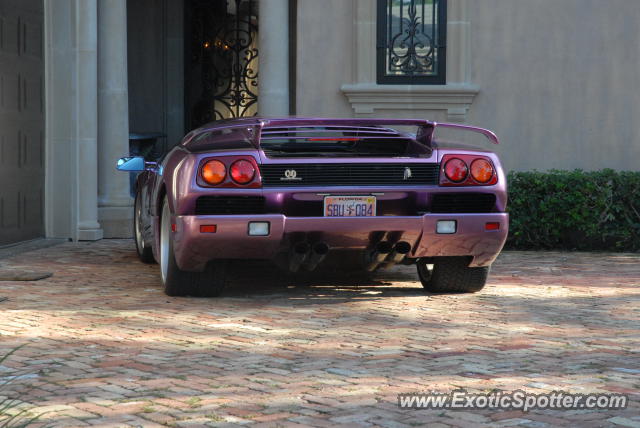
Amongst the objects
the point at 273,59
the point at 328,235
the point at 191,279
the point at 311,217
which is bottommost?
the point at 191,279

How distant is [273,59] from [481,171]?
6543 millimetres

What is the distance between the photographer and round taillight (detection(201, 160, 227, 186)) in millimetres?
6906

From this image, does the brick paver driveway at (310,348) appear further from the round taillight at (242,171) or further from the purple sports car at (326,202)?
the round taillight at (242,171)

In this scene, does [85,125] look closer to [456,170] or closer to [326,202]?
[326,202]

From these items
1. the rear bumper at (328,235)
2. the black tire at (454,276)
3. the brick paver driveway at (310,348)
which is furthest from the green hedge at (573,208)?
the rear bumper at (328,235)

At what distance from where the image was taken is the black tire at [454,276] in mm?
7754

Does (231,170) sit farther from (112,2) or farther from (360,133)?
(112,2)

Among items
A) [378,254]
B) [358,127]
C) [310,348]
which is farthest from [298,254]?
[310,348]

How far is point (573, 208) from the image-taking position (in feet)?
38.4

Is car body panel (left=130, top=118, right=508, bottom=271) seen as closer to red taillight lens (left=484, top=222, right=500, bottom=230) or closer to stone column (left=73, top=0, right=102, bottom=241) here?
red taillight lens (left=484, top=222, right=500, bottom=230)

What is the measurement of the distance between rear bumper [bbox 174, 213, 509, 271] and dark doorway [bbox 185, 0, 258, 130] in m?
9.47

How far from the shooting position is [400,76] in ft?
44.1

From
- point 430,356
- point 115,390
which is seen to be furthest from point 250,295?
point 115,390

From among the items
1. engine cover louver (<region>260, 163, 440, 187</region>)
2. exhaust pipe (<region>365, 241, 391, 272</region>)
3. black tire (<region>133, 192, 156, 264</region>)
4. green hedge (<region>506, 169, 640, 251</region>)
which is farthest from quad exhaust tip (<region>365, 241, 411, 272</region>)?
green hedge (<region>506, 169, 640, 251</region>)
